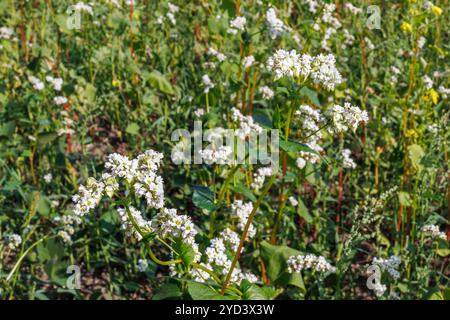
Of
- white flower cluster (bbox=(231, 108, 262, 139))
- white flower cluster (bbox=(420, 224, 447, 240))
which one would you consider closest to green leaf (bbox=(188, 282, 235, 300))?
white flower cluster (bbox=(231, 108, 262, 139))

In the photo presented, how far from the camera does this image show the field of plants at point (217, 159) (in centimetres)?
225

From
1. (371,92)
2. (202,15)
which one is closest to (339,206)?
(371,92)

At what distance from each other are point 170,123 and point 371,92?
1.25 m

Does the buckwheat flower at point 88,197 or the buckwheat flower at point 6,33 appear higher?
the buckwheat flower at point 6,33

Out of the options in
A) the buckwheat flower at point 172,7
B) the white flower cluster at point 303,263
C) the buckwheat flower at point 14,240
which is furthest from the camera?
the buckwheat flower at point 172,7

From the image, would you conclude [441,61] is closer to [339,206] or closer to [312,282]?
[339,206]

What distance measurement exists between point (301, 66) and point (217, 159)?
65cm

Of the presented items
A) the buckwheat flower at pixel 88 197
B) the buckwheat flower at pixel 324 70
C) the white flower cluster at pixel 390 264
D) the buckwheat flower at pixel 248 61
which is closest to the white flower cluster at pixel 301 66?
the buckwheat flower at pixel 324 70

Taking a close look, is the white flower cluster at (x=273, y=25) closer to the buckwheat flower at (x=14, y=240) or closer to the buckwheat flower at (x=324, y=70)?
the buckwheat flower at (x=324, y=70)

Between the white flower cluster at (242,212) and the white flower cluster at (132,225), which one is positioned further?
the white flower cluster at (242,212)

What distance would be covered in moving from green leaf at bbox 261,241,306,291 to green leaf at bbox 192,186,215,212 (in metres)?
0.47

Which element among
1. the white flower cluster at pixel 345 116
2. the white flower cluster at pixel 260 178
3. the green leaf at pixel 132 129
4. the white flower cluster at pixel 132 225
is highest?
the green leaf at pixel 132 129

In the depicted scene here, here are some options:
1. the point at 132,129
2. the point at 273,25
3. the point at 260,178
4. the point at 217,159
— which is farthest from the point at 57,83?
the point at 217,159

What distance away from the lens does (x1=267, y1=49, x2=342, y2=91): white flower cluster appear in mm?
1754
